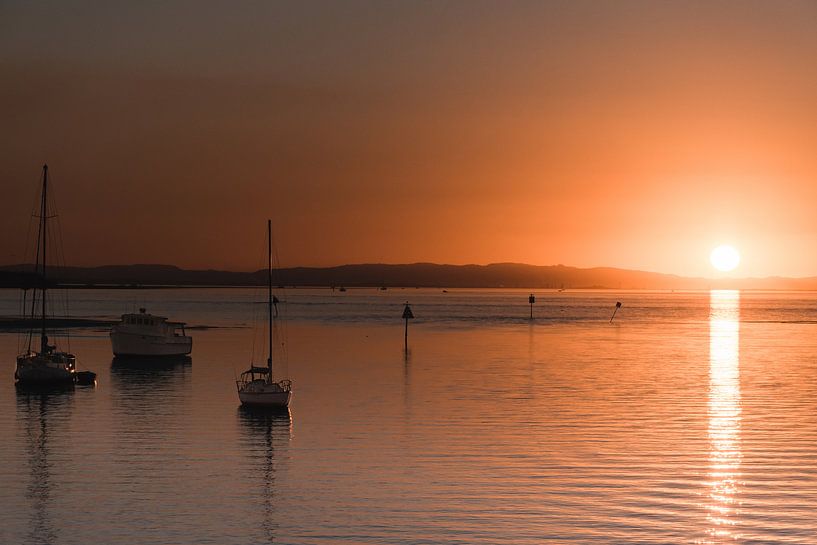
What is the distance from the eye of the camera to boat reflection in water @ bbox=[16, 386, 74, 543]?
2412 cm

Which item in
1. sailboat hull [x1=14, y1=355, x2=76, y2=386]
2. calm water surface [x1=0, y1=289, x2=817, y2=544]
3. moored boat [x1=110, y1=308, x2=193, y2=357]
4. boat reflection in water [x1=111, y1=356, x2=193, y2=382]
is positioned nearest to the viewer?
calm water surface [x1=0, y1=289, x2=817, y2=544]

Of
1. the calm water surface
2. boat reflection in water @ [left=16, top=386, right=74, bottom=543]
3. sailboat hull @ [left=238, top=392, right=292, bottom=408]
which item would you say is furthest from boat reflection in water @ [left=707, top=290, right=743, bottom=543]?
sailboat hull @ [left=238, top=392, right=292, bottom=408]

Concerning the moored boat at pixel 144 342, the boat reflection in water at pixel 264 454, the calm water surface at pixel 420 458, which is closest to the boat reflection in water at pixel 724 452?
the calm water surface at pixel 420 458

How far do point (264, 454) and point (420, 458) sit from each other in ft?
19.0

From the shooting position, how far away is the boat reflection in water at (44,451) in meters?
24.1

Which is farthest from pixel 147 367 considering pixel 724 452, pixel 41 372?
pixel 724 452

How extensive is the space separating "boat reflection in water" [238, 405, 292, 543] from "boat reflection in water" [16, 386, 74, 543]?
5162mm

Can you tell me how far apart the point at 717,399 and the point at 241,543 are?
35174 mm

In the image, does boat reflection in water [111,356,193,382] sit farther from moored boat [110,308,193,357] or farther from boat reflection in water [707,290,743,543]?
boat reflection in water [707,290,743,543]

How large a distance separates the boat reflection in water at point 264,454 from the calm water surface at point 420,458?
126 mm

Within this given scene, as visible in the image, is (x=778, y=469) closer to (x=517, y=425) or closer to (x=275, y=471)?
(x=517, y=425)

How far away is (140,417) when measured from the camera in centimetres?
4391

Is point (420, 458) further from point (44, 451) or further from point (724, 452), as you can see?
point (44, 451)

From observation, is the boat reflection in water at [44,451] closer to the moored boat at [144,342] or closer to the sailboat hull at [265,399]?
the sailboat hull at [265,399]
